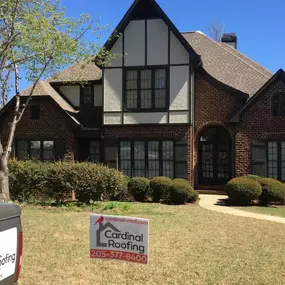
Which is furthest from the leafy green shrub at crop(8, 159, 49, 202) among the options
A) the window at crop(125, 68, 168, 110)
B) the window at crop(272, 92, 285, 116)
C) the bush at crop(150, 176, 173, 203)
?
the window at crop(272, 92, 285, 116)

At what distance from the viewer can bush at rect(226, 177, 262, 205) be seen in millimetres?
16297

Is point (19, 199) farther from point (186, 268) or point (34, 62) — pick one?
point (186, 268)

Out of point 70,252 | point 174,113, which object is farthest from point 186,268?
point 174,113

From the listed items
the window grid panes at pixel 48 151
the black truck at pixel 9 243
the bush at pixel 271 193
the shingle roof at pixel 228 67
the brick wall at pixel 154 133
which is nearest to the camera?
the black truck at pixel 9 243

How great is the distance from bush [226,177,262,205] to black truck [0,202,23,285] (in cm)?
1302

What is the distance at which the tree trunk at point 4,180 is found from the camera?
14406 millimetres

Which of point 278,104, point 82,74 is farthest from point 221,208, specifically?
point 82,74

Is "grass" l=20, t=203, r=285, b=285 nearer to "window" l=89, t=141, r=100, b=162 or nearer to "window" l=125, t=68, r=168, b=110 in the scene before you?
"window" l=125, t=68, r=168, b=110

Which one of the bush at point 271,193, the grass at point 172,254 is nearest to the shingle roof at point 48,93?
the bush at point 271,193

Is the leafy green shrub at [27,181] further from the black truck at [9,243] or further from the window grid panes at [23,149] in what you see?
the black truck at [9,243]

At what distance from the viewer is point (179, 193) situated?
16.3 meters

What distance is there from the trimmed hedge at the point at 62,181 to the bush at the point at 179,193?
2.37m

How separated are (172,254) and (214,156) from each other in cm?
1390

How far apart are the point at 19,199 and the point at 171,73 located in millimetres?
8969
